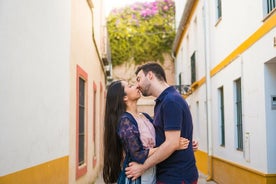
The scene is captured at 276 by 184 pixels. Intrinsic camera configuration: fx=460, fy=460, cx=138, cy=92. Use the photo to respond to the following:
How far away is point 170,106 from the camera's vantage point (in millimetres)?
3580

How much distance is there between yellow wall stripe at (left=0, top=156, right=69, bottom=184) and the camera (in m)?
4.21

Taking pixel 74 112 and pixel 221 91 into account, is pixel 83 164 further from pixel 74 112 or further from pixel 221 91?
pixel 221 91

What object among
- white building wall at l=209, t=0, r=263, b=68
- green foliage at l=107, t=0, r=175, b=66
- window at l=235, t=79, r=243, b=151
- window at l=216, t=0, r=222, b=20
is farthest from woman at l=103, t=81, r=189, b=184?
green foliage at l=107, t=0, r=175, b=66

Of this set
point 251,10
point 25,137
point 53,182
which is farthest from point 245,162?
point 25,137

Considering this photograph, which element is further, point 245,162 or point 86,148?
point 86,148

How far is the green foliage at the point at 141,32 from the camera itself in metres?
22.9

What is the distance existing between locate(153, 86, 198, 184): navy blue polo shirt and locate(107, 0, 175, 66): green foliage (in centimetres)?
1924

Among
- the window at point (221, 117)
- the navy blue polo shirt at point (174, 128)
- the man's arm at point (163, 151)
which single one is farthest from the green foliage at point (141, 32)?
the man's arm at point (163, 151)

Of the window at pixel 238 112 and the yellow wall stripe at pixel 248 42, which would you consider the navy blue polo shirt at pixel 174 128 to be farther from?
the window at pixel 238 112

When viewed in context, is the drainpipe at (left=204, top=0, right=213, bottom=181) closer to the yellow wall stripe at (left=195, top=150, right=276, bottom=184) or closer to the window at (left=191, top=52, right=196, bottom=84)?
the yellow wall stripe at (left=195, top=150, right=276, bottom=184)

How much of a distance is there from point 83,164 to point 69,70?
9.95 ft

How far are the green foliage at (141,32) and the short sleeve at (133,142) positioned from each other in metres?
19.3

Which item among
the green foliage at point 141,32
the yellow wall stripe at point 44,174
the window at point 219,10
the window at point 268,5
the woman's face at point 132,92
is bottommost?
the yellow wall stripe at point 44,174

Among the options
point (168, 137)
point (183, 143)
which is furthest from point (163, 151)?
point (183, 143)
